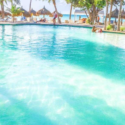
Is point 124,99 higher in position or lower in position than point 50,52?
lower

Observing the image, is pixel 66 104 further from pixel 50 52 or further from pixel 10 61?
pixel 50 52

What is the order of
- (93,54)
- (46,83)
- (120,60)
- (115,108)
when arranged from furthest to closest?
(93,54) < (120,60) < (46,83) < (115,108)

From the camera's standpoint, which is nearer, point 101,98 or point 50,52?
point 101,98

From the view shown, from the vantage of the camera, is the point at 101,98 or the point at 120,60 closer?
the point at 101,98

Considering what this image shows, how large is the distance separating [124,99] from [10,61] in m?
4.50

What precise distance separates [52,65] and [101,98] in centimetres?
279

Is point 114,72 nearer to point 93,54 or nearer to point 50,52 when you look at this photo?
point 93,54

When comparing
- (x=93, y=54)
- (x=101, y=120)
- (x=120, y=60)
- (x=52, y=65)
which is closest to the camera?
(x=101, y=120)

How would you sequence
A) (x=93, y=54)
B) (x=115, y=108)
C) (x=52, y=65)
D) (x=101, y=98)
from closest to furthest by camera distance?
1. (x=115, y=108)
2. (x=101, y=98)
3. (x=52, y=65)
4. (x=93, y=54)

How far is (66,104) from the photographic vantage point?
3.93 metres

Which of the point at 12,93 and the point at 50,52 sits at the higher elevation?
the point at 50,52

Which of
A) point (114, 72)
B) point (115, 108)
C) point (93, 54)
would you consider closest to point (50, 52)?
point (93, 54)

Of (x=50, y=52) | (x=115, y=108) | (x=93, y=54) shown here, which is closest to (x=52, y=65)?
(x=50, y=52)

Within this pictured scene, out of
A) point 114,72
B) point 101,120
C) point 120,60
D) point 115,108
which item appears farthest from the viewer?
point 120,60
